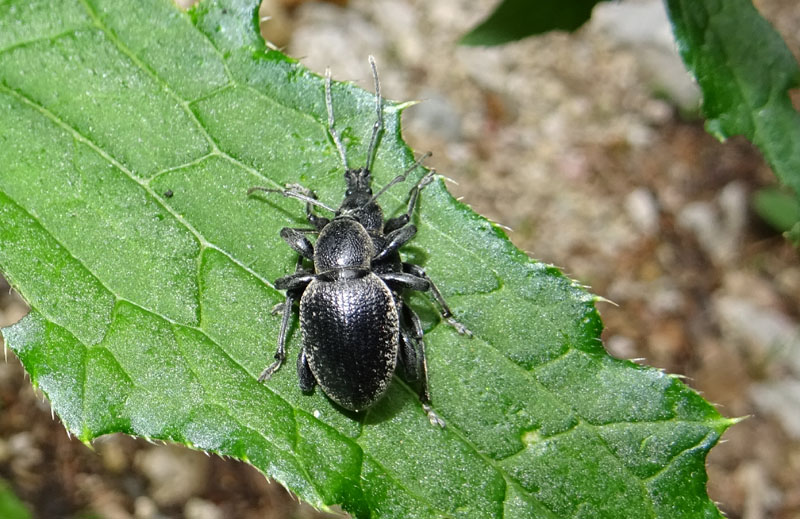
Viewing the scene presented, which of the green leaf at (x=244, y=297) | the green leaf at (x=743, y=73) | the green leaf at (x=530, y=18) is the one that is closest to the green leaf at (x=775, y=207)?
the green leaf at (x=743, y=73)

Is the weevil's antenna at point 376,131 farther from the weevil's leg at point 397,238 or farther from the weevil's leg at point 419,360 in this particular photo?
the weevil's leg at point 419,360

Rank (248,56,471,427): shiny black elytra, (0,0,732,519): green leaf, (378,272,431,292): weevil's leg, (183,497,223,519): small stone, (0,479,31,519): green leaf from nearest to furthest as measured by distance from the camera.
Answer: (0,0,732,519): green leaf → (248,56,471,427): shiny black elytra → (378,272,431,292): weevil's leg → (0,479,31,519): green leaf → (183,497,223,519): small stone

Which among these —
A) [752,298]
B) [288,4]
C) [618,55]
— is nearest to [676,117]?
[618,55]

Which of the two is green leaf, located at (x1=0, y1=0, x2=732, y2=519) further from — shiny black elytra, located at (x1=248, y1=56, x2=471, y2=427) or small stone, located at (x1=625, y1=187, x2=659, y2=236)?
small stone, located at (x1=625, y1=187, x2=659, y2=236)

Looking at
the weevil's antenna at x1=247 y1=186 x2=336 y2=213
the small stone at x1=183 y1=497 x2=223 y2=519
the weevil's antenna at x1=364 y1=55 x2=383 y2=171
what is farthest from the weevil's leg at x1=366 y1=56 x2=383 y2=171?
the small stone at x1=183 y1=497 x2=223 y2=519

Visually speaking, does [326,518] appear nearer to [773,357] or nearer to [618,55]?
[773,357]

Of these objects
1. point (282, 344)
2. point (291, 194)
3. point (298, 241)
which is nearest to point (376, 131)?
point (291, 194)
